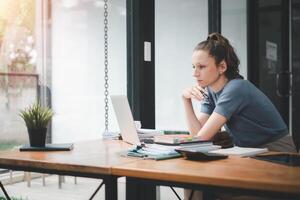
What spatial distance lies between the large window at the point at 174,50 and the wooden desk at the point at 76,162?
1994 mm

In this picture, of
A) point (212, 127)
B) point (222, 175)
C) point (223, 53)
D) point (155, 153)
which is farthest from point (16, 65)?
Result: point (222, 175)

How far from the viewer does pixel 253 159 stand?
162cm

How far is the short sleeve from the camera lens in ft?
6.91

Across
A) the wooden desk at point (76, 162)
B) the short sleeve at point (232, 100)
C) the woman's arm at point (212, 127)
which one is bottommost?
the wooden desk at point (76, 162)

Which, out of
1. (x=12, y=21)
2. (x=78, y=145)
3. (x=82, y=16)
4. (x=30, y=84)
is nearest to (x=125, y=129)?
(x=78, y=145)

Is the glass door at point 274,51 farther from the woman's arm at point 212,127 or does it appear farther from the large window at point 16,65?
the woman's arm at point 212,127

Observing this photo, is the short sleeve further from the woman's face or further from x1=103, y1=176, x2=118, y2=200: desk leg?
x1=103, y1=176, x2=118, y2=200: desk leg

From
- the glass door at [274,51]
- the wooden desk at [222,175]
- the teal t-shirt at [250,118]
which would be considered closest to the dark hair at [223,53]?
the teal t-shirt at [250,118]

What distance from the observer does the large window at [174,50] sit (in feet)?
13.0

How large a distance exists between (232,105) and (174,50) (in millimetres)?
2247

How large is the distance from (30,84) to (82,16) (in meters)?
0.81

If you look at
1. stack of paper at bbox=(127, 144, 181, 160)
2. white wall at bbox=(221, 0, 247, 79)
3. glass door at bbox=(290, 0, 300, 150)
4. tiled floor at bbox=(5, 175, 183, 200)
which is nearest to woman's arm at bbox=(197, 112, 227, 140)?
stack of paper at bbox=(127, 144, 181, 160)

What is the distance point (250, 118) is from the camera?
2.19 metres

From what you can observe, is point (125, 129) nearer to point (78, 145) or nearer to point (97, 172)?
point (78, 145)
